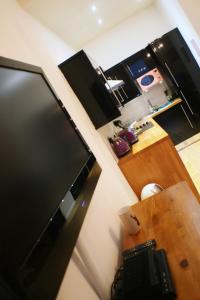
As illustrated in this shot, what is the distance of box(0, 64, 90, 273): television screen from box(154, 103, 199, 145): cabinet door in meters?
4.38

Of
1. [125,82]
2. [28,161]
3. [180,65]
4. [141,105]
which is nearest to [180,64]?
[180,65]

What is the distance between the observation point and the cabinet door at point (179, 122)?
518cm

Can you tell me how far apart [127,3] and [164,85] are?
195cm

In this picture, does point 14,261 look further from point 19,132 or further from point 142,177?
point 142,177

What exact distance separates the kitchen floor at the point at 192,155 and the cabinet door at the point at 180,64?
1.99 ft

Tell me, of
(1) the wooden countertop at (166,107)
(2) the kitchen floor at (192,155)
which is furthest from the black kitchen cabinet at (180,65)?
(2) the kitchen floor at (192,155)

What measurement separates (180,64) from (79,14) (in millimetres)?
2289

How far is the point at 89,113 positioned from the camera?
2.87m

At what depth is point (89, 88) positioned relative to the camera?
2.76 m

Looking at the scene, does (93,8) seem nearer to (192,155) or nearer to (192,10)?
(192,10)

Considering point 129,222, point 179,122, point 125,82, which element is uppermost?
point 125,82

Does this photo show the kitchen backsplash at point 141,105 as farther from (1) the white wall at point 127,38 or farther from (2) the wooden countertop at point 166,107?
(1) the white wall at point 127,38

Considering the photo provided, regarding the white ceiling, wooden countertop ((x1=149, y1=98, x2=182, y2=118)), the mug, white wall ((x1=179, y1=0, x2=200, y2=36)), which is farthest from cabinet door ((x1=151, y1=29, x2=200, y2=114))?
the mug

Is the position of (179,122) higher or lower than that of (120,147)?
lower
